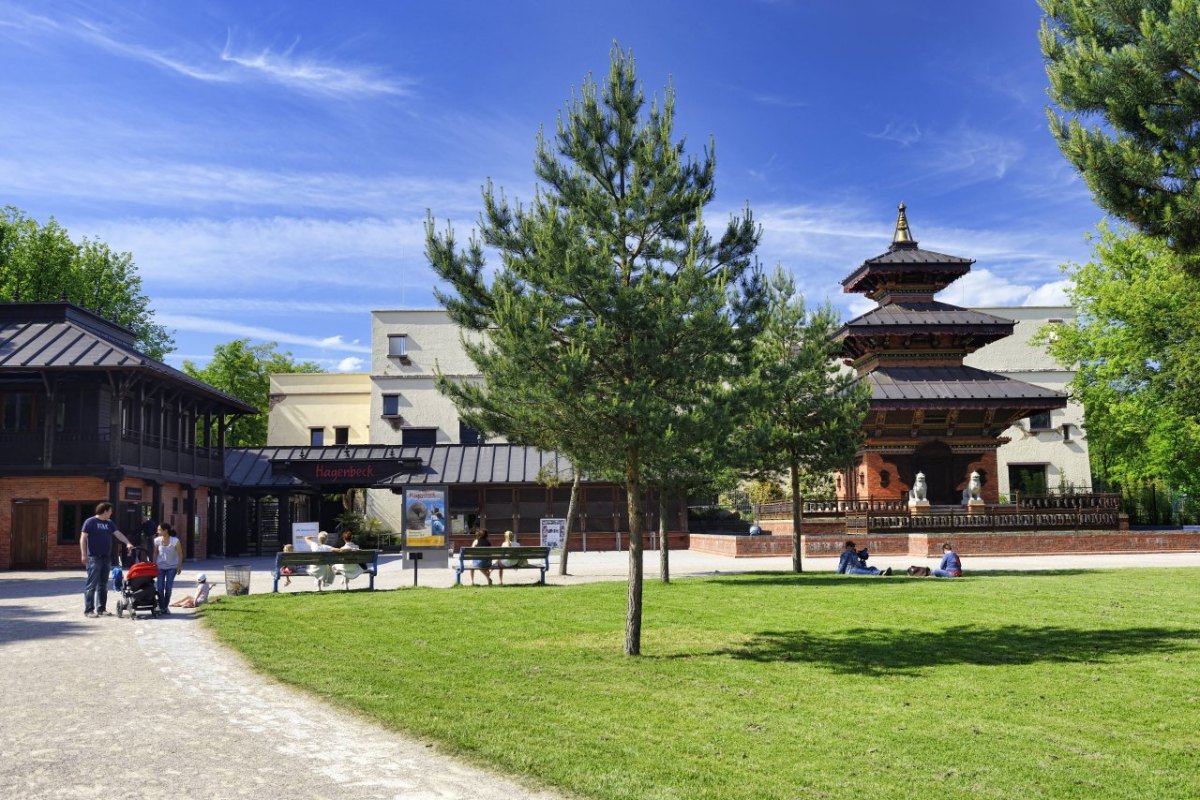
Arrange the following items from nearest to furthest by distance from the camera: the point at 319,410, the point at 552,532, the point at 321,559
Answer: the point at 321,559 < the point at 552,532 < the point at 319,410

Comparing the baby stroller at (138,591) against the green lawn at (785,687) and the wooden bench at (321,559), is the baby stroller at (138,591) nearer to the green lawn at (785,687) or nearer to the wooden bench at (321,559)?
the green lawn at (785,687)

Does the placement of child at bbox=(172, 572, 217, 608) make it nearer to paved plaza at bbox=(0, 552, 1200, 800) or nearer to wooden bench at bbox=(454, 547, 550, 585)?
paved plaza at bbox=(0, 552, 1200, 800)

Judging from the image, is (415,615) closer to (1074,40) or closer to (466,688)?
(466,688)

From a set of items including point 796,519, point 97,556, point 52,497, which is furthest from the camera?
point 52,497

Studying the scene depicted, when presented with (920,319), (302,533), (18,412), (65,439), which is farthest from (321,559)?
(920,319)

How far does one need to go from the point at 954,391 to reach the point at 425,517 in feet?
74.9

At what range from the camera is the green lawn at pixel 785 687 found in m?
6.22

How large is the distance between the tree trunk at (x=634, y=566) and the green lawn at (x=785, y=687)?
0.96ft

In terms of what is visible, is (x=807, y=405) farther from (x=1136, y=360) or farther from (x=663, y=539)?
(x=1136, y=360)

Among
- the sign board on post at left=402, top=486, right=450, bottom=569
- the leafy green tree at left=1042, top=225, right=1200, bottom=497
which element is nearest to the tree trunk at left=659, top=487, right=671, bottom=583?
the sign board on post at left=402, top=486, right=450, bottom=569

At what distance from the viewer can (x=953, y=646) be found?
37.1 feet

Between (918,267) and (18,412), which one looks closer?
(18,412)

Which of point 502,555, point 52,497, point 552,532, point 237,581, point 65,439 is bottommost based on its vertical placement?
point 237,581

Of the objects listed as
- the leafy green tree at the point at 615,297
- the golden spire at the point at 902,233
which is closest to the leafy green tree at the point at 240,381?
the golden spire at the point at 902,233
